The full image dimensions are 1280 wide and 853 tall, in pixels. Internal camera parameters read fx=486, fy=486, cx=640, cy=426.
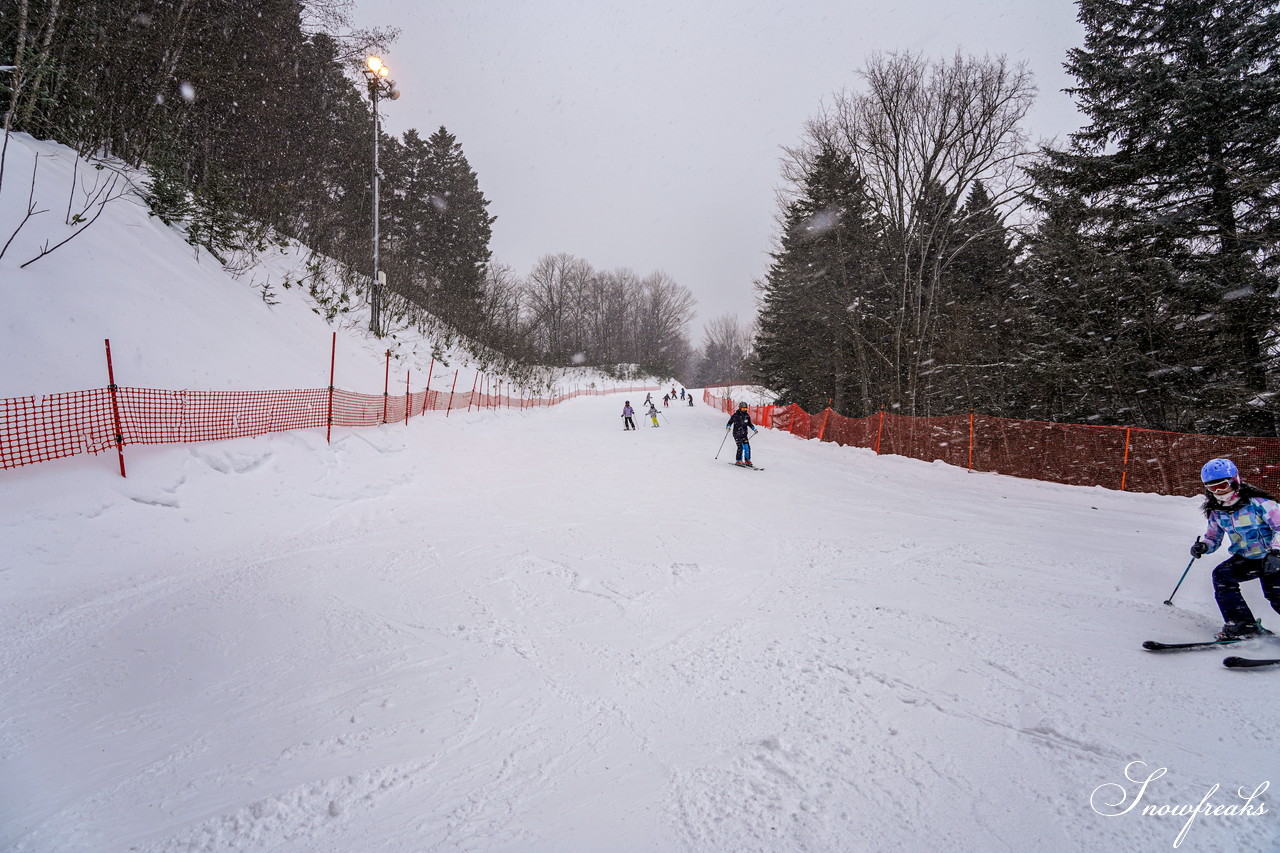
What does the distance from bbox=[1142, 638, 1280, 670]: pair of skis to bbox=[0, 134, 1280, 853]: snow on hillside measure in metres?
0.08

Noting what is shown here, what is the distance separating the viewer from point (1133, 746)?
2.53 m

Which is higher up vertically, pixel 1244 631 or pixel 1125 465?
pixel 1125 465

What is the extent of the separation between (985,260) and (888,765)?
1140 inches

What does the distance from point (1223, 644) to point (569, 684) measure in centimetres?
469

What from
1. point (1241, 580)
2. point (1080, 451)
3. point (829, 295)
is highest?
point (829, 295)

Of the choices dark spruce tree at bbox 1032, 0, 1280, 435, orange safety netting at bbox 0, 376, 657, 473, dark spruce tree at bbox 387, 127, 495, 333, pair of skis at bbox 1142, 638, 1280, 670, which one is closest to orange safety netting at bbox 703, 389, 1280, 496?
dark spruce tree at bbox 1032, 0, 1280, 435

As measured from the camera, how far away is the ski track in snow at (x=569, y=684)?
2.07m

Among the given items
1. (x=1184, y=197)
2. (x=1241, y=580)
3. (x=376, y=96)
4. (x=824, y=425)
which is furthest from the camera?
(x=824, y=425)

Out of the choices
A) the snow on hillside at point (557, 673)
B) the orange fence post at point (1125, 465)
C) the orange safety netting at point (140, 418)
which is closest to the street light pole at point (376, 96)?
the orange safety netting at point (140, 418)

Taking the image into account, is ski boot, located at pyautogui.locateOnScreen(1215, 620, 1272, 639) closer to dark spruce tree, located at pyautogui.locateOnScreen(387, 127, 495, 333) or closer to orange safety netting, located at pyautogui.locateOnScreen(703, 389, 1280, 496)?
orange safety netting, located at pyautogui.locateOnScreen(703, 389, 1280, 496)

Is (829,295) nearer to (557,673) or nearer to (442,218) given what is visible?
(557,673)

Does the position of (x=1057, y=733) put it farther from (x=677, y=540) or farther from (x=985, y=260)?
(x=985, y=260)

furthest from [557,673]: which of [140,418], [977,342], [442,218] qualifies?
[442,218]

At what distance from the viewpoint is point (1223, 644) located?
3520 millimetres
